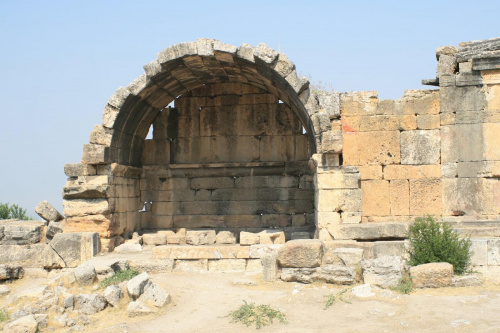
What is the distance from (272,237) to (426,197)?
3344mm

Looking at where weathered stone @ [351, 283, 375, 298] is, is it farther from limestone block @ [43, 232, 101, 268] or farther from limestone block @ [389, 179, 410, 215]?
limestone block @ [43, 232, 101, 268]

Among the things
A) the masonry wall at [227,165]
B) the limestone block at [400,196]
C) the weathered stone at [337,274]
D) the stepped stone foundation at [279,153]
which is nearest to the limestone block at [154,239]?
the stepped stone foundation at [279,153]

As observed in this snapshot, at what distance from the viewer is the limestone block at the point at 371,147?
431 inches

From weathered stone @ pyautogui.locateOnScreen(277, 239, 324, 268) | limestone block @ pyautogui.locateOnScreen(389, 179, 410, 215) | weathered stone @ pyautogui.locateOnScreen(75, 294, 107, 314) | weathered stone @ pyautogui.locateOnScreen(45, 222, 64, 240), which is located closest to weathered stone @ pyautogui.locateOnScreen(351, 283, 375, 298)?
weathered stone @ pyautogui.locateOnScreen(277, 239, 324, 268)

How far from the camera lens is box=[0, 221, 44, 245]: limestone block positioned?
12586 mm

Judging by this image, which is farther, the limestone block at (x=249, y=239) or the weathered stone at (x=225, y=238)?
the weathered stone at (x=225, y=238)

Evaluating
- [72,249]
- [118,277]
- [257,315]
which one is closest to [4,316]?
[118,277]

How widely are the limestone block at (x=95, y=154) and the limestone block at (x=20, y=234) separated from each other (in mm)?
2322

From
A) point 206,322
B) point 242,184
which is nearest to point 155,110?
point 242,184

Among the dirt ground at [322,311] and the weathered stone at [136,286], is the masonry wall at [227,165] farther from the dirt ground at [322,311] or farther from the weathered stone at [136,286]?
the weathered stone at [136,286]

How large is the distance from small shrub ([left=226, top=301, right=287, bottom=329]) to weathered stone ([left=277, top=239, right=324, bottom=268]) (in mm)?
1440

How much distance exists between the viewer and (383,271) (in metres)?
8.58

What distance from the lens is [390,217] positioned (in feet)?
35.7

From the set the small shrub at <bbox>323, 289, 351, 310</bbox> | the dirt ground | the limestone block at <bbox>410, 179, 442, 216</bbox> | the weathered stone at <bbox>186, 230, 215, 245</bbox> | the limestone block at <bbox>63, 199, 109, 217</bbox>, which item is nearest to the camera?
the dirt ground
